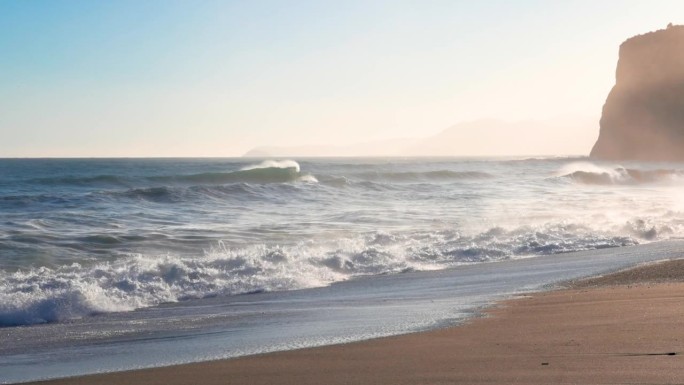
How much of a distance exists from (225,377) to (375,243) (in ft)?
33.8

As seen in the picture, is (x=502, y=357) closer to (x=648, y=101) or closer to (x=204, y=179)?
(x=204, y=179)

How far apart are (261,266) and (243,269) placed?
0.33 meters

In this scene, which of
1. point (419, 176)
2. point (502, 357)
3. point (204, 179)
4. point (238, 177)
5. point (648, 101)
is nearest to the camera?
point (502, 357)

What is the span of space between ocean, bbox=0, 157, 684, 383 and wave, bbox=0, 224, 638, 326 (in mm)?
28

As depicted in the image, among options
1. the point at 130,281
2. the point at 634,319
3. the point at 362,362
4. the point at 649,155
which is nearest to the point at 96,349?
the point at 362,362

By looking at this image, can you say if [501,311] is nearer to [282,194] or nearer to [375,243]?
[375,243]

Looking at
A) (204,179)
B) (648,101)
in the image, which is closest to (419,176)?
(204,179)

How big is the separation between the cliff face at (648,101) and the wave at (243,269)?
8009 centimetres

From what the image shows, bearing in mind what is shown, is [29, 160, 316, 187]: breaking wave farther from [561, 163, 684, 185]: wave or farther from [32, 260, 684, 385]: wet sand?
[32, 260, 684, 385]: wet sand

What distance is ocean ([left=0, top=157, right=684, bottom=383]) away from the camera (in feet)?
23.6

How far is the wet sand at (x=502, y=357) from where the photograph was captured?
4.82m

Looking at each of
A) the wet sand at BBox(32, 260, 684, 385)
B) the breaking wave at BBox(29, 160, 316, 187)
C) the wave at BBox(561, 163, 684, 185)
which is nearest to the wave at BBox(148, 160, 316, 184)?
the breaking wave at BBox(29, 160, 316, 187)

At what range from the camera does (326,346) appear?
6.25m

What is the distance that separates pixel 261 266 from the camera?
12102mm
